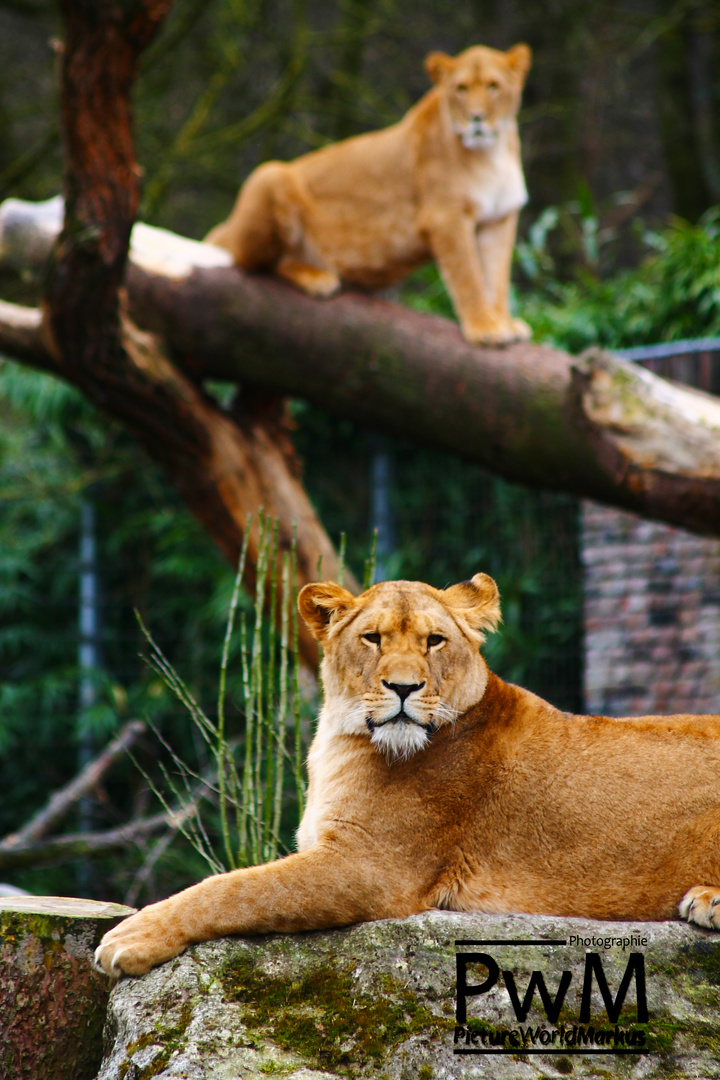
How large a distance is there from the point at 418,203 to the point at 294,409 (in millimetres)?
1893

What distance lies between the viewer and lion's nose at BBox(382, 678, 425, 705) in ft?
7.43

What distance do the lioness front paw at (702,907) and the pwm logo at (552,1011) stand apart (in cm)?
17

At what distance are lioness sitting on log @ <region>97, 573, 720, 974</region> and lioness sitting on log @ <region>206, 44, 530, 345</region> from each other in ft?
10.4

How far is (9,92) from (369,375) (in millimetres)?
6635

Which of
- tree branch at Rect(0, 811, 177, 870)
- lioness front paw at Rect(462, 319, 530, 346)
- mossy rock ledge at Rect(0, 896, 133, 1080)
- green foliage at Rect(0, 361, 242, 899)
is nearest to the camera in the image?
mossy rock ledge at Rect(0, 896, 133, 1080)

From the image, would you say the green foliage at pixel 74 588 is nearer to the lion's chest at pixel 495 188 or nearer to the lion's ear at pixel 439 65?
the lion's chest at pixel 495 188

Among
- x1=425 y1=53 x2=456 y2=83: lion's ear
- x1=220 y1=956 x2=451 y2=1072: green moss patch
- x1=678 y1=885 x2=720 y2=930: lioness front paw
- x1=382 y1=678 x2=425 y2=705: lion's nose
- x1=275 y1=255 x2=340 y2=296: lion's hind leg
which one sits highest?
x1=425 y1=53 x2=456 y2=83: lion's ear

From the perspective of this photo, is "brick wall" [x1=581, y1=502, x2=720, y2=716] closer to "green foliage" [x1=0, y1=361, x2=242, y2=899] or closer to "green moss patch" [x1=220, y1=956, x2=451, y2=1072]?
"green foliage" [x1=0, y1=361, x2=242, y2=899]

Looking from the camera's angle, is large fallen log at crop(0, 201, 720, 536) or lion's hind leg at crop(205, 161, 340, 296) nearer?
large fallen log at crop(0, 201, 720, 536)

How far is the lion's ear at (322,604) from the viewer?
251 cm

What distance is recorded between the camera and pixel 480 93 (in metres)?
5.41

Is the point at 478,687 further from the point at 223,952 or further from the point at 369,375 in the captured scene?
the point at 369,375

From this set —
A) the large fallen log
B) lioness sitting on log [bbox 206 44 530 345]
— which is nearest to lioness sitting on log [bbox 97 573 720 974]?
the large fallen log

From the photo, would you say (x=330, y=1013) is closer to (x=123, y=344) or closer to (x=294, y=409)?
(x=123, y=344)
